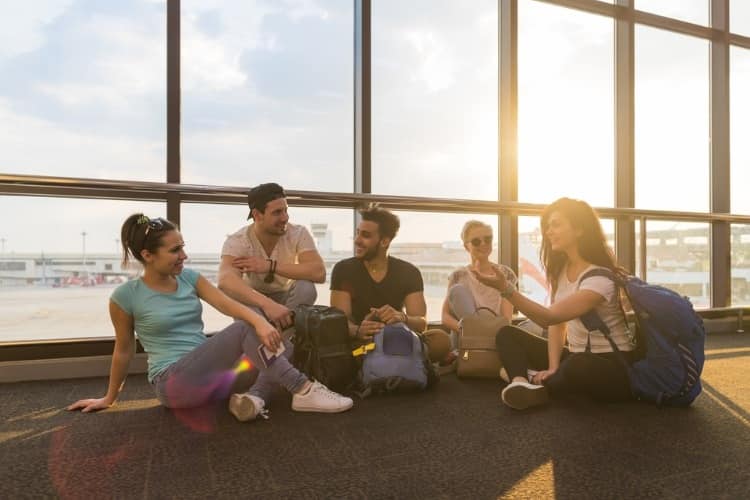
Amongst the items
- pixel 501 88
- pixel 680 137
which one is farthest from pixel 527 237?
pixel 680 137

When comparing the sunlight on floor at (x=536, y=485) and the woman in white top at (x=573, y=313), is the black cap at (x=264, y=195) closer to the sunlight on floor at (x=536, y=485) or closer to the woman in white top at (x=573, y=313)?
the woman in white top at (x=573, y=313)

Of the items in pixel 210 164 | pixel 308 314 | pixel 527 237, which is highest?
pixel 210 164

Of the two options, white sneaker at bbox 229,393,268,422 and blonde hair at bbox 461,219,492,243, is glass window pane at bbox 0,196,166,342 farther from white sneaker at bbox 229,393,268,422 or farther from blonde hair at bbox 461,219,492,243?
blonde hair at bbox 461,219,492,243

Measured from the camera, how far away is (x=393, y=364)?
7.24ft

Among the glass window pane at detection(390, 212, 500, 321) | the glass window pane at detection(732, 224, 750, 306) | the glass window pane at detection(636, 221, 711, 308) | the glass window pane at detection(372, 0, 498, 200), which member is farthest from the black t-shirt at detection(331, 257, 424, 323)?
the glass window pane at detection(732, 224, 750, 306)

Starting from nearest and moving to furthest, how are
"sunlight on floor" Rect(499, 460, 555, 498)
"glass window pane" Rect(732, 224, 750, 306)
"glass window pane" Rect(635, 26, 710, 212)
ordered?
1. "sunlight on floor" Rect(499, 460, 555, 498)
2. "glass window pane" Rect(635, 26, 710, 212)
3. "glass window pane" Rect(732, 224, 750, 306)

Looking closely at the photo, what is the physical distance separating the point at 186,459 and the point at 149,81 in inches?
93.2

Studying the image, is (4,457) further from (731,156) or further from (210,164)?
(731,156)

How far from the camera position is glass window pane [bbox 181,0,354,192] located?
304 cm

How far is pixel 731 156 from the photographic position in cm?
479

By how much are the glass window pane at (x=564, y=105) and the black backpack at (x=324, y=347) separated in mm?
2205

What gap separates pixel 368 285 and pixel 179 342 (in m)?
0.94

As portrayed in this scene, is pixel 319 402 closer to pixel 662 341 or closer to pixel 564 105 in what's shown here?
pixel 662 341

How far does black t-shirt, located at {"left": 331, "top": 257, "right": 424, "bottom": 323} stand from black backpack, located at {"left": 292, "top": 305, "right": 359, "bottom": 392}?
29 cm
